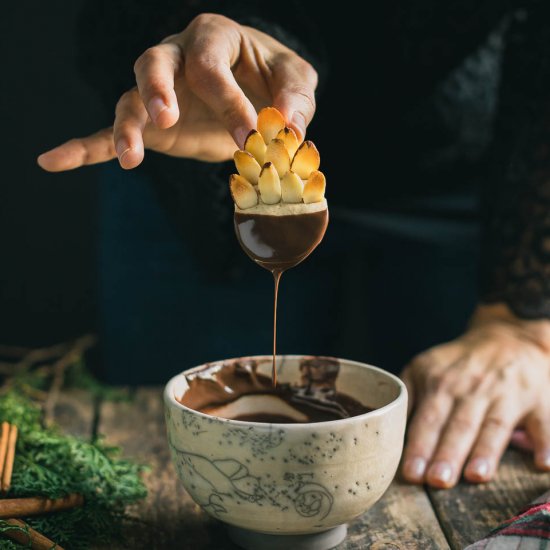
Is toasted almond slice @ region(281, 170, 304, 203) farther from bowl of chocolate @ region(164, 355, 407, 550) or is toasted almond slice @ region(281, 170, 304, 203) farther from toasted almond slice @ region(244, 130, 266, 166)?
bowl of chocolate @ region(164, 355, 407, 550)

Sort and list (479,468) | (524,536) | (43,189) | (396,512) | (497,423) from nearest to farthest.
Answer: (524,536), (396,512), (479,468), (497,423), (43,189)

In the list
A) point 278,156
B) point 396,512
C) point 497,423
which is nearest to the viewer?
point 278,156

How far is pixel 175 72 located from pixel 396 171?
107cm

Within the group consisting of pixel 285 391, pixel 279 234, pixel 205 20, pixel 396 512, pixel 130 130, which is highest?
pixel 205 20

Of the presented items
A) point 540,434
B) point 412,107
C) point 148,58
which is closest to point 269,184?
point 148,58

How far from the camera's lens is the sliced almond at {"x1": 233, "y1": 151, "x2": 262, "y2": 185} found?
0.91 meters

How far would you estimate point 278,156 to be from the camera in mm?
904

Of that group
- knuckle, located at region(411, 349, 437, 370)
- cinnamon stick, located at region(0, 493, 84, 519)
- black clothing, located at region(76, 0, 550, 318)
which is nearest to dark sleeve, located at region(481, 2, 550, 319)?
black clothing, located at region(76, 0, 550, 318)

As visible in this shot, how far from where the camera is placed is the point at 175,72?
1.03 metres

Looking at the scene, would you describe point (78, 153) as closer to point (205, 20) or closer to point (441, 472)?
point (205, 20)

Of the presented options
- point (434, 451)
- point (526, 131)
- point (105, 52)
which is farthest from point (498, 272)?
point (105, 52)

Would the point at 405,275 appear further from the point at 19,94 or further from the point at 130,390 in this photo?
the point at 19,94

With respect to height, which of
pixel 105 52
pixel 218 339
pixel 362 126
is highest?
pixel 105 52

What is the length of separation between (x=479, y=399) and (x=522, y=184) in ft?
1.46
